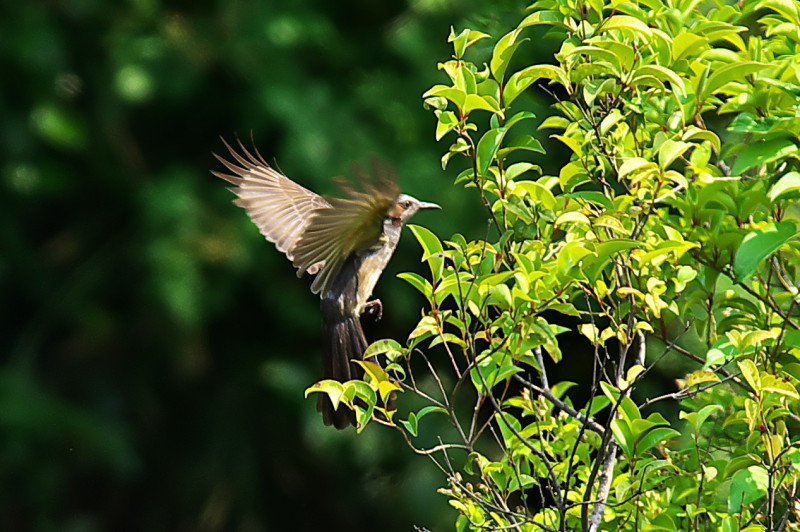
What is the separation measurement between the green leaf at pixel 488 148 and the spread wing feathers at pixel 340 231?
42cm

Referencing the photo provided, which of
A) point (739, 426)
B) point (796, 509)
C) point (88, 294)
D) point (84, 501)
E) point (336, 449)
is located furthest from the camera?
point (84, 501)

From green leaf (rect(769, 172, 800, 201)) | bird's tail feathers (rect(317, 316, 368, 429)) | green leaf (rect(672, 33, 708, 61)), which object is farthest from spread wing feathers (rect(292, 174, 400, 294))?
green leaf (rect(769, 172, 800, 201))

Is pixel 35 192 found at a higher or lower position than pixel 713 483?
higher

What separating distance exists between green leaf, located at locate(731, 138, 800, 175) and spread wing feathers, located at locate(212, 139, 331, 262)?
1.40 m

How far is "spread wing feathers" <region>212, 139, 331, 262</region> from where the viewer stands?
8.48ft

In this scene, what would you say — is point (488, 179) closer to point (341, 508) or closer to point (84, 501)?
point (341, 508)

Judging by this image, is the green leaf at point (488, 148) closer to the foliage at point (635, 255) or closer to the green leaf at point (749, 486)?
the foliage at point (635, 255)

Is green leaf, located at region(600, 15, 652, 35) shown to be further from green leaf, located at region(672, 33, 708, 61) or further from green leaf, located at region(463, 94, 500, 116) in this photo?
green leaf, located at region(463, 94, 500, 116)

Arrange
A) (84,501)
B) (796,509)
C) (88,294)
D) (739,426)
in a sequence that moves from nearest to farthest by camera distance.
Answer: (796,509), (739,426), (88,294), (84,501)

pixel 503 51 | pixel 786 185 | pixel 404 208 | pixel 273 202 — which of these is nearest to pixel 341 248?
pixel 404 208

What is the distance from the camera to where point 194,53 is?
4750mm

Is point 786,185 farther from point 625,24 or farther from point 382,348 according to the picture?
point 382,348

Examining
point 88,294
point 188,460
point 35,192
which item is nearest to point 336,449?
point 188,460

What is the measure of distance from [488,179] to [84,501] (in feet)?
15.3
